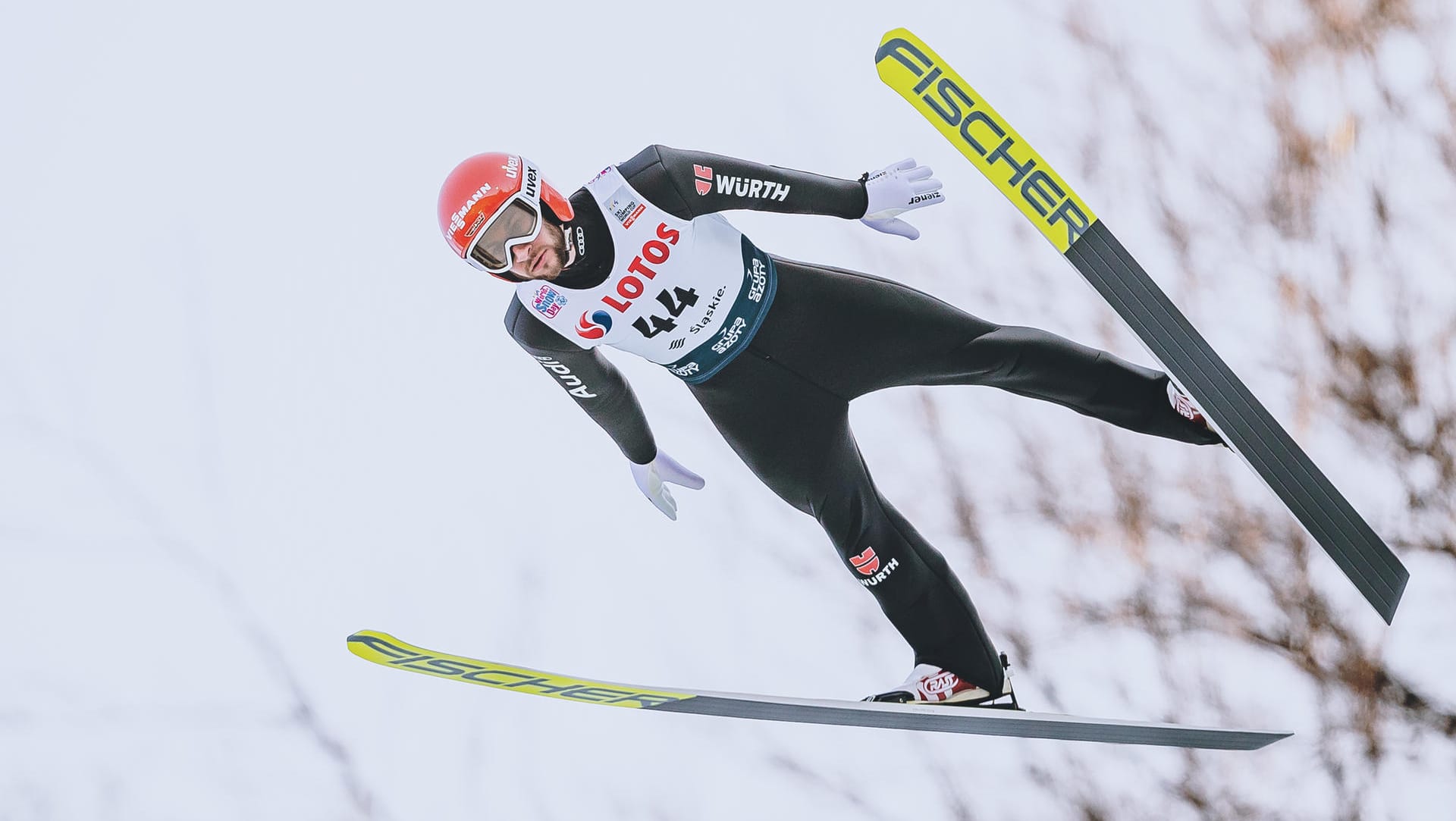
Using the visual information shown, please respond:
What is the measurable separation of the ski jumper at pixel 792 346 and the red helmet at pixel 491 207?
15 cm

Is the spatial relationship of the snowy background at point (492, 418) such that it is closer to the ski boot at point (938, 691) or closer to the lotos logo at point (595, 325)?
the ski boot at point (938, 691)

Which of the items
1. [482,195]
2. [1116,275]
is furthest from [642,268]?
[1116,275]

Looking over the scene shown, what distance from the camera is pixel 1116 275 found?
3027mm

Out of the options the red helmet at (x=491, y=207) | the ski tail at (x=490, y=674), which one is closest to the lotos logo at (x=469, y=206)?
the red helmet at (x=491, y=207)

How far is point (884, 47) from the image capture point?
291 cm

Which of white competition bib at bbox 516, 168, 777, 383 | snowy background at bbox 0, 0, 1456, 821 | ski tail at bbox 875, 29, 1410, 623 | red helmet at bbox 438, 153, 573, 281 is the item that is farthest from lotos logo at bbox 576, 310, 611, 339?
snowy background at bbox 0, 0, 1456, 821

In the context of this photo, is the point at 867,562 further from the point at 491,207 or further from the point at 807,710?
the point at 491,207

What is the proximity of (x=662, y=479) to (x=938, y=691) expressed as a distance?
1.06 meters

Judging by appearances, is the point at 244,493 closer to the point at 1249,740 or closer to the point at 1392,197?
the point at 1249,740

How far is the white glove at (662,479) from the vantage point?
372 centimetres

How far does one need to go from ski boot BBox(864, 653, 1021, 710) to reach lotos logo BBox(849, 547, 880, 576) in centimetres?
31

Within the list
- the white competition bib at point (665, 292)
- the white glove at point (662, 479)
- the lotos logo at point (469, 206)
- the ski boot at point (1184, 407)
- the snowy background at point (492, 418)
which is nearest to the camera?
the lotos logo at point (469, 206)

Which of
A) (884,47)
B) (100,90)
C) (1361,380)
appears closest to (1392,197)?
(1361,380)

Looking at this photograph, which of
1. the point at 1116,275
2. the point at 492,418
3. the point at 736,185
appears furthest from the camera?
the point at 492,418
